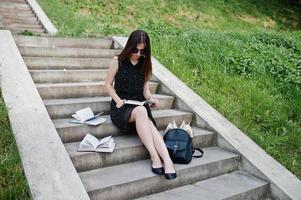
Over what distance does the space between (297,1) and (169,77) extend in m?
15.2

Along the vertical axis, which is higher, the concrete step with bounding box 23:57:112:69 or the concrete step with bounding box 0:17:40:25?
the concrete step with bounding box 0:17:40:25

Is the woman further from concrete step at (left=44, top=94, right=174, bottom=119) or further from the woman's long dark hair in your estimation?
concrete step at (left=44, top=94, right=174, bottom=119)

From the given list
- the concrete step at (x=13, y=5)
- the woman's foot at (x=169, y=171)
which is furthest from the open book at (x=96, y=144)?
the concrete step at (x=13, y=5)

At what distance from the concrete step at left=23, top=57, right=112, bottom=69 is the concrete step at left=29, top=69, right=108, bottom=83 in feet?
1.12

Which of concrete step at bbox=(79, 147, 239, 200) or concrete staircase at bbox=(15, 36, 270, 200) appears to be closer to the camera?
concrete step at bbox=(79, 147, 239, 200)

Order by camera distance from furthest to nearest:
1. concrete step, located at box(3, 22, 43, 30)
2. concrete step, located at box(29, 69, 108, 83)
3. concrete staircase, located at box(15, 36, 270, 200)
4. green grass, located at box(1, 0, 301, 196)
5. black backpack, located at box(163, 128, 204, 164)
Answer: concrete step, located at box(3, 22, 43, 30) → green grass, located at box(1, 0, 301, 196) → concrete step, located at box(29, 69, 108, 83) → black backpack, located at box(163, 128, 204, 164) → concrete staircase, located at box(15, 36, 270, 200)

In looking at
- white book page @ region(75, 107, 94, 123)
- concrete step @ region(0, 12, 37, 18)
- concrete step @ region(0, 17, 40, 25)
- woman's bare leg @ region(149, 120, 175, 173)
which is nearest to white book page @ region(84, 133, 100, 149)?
white book page @ region(75, 107, 94, 123)

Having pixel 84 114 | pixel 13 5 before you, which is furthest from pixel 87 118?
pixel 13 5

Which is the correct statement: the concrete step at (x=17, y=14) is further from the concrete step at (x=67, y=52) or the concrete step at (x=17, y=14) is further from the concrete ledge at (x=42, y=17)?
the concrete step at (x=67, y=52)

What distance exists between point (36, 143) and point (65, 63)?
2.56 m

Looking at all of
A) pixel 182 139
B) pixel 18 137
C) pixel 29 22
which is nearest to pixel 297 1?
pixel 29 22

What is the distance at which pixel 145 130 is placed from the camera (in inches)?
174

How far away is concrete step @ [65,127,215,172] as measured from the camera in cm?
418

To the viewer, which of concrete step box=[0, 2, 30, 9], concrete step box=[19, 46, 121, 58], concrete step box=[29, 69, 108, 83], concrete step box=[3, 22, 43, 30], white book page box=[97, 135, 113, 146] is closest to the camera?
white book page box=[97, 135, 113, 146]
